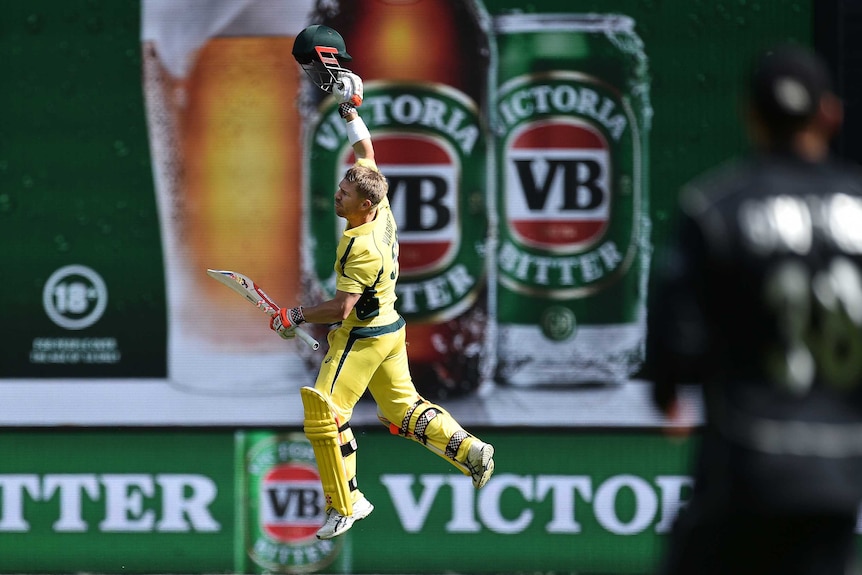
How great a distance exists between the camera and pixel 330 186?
6688 mm

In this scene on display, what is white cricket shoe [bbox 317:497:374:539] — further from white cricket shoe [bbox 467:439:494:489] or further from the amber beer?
the amber beer

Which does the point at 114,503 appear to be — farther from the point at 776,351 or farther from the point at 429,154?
the point at 776,351

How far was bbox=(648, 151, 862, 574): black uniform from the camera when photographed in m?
2.98

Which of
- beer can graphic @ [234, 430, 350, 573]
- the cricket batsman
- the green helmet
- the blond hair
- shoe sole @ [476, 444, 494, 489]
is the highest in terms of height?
the green helmet

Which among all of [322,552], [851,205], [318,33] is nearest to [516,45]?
[318,33]

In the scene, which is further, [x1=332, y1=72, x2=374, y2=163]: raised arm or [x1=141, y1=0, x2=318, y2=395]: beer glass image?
[x1=141, y1=0, x2=318, y2=395]: beer glass image

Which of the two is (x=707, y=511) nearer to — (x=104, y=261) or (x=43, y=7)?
(x=104, y=261)

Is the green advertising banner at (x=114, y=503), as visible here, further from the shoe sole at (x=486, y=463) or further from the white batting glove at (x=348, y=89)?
the white batting glove at (x=348, y=89)

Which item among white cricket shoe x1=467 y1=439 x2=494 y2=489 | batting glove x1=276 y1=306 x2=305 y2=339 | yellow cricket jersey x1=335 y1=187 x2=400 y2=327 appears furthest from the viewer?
white cricket shoe x1=467 y1=439 x2=494 y2=489

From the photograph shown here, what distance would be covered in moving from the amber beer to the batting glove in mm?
887

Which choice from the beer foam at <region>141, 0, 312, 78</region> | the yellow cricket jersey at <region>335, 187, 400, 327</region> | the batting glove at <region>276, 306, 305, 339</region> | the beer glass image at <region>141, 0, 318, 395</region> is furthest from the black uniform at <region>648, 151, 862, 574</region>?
the beer foam at <region>141, 0, 312, 78</region>

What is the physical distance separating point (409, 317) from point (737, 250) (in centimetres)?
375

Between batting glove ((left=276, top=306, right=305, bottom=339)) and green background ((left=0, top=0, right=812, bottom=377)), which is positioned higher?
green background ((left=0, top=0, right=812, bottom=377))

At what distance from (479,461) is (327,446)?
2.27ft
